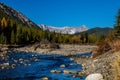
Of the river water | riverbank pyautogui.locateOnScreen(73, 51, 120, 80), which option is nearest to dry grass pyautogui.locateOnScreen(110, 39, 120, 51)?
the river water

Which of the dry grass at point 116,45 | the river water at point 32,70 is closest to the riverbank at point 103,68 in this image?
the river water at point 32,70

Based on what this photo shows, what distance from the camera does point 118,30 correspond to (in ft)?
228

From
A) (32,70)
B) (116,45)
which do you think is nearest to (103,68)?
(32,70)

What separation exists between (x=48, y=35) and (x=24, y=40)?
3128cm

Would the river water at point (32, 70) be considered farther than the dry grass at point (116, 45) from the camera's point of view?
No

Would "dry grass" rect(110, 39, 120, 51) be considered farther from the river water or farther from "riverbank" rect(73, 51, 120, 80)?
"riverbank" rect(73, 51, 120, 80)

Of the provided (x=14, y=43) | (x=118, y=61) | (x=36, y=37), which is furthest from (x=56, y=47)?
(x=118, y=61)

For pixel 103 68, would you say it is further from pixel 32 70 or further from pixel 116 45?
pixel 116 45

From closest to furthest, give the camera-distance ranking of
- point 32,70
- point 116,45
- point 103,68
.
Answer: point 103,68
point 32,70
point 116,45

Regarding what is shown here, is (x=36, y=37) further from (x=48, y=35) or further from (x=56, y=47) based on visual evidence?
(x=56, y=47)

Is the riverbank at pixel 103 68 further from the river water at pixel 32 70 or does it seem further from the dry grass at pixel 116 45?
the dry grass at pixel 116 45

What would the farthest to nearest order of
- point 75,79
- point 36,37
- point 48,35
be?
point 48,35 → point 36,37 → point 75,79

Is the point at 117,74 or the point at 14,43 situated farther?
the point at 14,43

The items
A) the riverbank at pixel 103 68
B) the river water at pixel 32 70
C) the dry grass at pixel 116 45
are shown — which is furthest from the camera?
the dry grass at pixel 116 45
